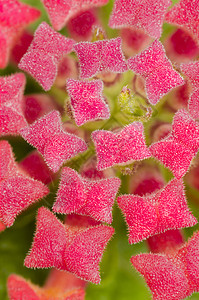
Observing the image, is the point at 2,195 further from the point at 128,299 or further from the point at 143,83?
the point at 128,299

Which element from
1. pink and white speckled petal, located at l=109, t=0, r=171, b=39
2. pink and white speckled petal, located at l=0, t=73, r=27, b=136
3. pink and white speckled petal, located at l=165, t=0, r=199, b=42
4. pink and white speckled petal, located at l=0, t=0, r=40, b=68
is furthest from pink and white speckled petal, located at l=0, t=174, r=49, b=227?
pink and white speckled petal, located at l=165, t=0, r=199, b=42

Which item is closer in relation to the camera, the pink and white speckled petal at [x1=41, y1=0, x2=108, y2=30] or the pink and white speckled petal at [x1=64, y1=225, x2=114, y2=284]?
the pink and white speckled petal at [x1=64, y1=225, x2=114, y2=284]

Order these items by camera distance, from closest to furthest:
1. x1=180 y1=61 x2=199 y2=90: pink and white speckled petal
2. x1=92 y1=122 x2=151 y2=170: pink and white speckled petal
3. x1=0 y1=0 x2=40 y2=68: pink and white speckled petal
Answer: x1=92 y1=122 x2=151 y2=170: pink and white speckled petal, x1=180 y1=61 x2=199 y2=90: pink and white speckled petal, x1=0 y1=0 x2=40 y2=68: pink and white speckled petal

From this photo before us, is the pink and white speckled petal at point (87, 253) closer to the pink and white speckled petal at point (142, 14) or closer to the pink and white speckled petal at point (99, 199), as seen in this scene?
the pink and white speckled petal at point (99, 199)

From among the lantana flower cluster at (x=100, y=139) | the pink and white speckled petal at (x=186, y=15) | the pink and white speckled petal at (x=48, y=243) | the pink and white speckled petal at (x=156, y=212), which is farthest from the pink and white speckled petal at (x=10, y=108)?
the pink and white speckled petal at (x=186, y=15)

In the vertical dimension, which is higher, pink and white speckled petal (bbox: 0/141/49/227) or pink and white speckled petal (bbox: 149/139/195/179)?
pink and white speckled petal (bbox: 149/139/195/179)

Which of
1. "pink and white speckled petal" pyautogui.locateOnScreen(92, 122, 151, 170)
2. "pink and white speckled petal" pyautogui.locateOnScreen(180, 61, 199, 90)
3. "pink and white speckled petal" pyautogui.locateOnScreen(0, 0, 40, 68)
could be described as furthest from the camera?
"pink and white speckled petal" pyautogui.locateOnScreen(0, 0, 40, 68)

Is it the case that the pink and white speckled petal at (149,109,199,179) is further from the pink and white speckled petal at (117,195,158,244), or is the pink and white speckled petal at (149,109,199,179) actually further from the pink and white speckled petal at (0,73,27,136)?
the pink and white speckled petal at (0,73,27,136)
